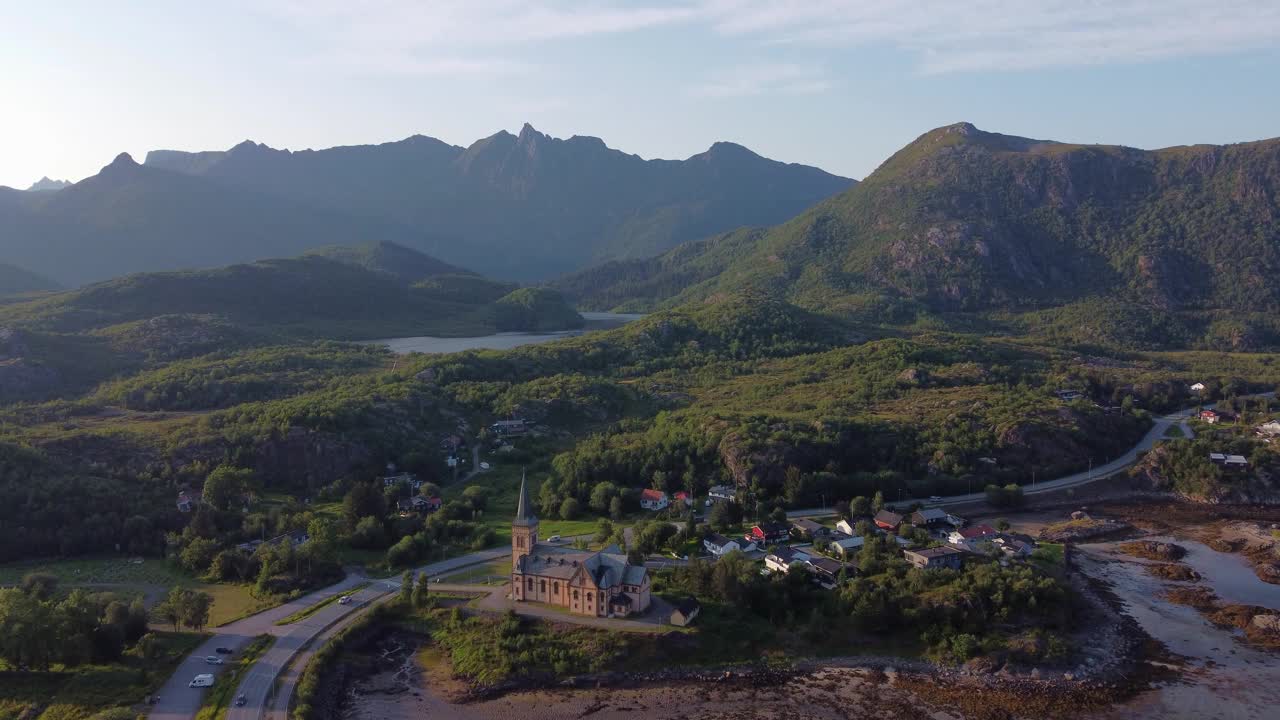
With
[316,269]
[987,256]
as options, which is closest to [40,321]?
[316,269]

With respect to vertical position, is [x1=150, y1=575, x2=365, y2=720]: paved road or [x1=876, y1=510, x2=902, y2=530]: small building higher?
[x1=876, y1=510, x2=902, y2=530]: small building

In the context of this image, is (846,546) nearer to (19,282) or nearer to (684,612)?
(684,612)

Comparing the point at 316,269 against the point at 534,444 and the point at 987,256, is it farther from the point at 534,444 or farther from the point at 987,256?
the point at 987,256

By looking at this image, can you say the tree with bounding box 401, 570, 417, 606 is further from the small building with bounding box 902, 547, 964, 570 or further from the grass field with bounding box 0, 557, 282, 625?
Result: the small building with bounding box 902, 547, 964, 570

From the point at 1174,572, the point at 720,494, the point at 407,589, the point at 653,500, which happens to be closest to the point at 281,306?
→ the point at 653,500

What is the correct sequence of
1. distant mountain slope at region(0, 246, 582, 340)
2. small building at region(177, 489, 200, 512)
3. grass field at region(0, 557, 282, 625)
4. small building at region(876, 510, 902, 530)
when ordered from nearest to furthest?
1. grass field at region(0, 557, 282, 625)
2. small building at region(876, 510, 902, 530)
3. small building at region(177, 489, 200, 512)
4. distant mountain slope at region(0, 246, 582, 340)

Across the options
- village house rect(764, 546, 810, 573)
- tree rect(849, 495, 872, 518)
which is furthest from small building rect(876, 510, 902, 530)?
village house rect(764, 546, 810, 573)

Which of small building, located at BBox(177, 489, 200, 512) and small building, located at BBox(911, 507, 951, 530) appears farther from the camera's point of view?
small building, located at BBox(177, 489, 200, 512)
